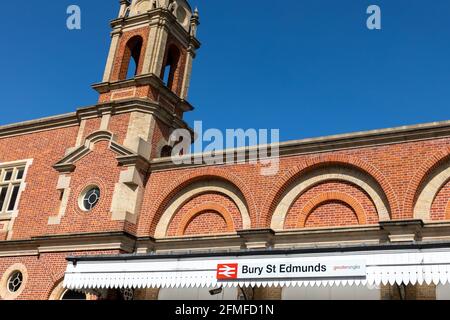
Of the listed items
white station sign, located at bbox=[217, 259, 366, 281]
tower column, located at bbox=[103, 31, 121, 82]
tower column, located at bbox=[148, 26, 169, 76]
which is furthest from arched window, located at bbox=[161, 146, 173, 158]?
white station sign, located at bbox=[217, 259, 366, 281]

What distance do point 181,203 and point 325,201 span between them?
4843 mm

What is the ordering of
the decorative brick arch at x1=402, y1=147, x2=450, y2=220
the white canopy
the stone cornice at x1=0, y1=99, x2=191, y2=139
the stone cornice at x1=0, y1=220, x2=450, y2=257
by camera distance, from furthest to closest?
the stone cornice at x1=0, y1=99, x2=191, y2=139 → the decorative brick arch at x1=402, y1=147, x2=450, y2=220 → the stone cornice at x1=0, y1=220, x2=450, y2=257 → the white canopy

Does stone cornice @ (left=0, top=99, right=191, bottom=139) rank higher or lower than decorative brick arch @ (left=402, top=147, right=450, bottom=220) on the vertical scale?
higher

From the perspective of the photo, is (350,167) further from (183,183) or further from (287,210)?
(183,183)

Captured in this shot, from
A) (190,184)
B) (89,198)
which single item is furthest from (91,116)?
(190,184)

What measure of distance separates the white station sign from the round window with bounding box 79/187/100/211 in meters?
7.13

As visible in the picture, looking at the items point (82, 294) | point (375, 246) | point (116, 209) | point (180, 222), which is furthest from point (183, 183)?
point (375, 246)

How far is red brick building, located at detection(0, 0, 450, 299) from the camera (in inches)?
477

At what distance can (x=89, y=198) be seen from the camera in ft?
58.7

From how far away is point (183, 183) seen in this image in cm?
1705

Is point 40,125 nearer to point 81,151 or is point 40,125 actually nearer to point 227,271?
point 81,151

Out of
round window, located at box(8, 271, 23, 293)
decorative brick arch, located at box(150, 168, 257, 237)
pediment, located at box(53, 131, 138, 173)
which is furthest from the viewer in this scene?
pediment, located at box(53, 131, 138, 173)

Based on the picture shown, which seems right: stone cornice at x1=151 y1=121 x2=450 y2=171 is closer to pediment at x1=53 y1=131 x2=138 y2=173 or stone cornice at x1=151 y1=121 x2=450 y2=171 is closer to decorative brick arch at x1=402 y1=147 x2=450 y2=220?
decorative brick arch at x1=402 y1=147 x2=450 y2=220

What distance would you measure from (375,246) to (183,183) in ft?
25.6
